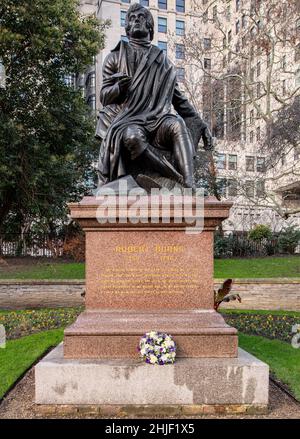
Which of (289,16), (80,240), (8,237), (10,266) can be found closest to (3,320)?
(10,266)

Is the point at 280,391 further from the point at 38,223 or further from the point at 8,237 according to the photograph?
the point at 8,237

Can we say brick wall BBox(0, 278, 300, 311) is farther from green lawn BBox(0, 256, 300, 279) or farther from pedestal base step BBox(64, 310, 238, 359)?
pedestal base step BBox(64, 310, 238, 359)

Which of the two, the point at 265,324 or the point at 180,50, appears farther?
the point at 180,50

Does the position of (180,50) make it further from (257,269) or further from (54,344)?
(54,344)

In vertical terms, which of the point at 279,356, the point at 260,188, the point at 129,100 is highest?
the point at 260,188

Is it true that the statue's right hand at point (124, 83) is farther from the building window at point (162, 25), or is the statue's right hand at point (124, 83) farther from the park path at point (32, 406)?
the building window at point (162, 25)

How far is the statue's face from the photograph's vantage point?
5.79 m

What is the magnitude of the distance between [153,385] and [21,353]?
122 inches

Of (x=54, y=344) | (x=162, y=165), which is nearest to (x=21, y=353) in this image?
(x=54, y=344)

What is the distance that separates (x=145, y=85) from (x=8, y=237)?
60.9 feet

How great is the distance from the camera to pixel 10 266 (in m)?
18.7

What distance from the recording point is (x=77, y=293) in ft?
42.7

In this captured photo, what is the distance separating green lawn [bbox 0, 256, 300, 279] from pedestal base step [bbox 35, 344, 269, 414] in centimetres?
1001

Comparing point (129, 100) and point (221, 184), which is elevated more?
point (221, 184)
